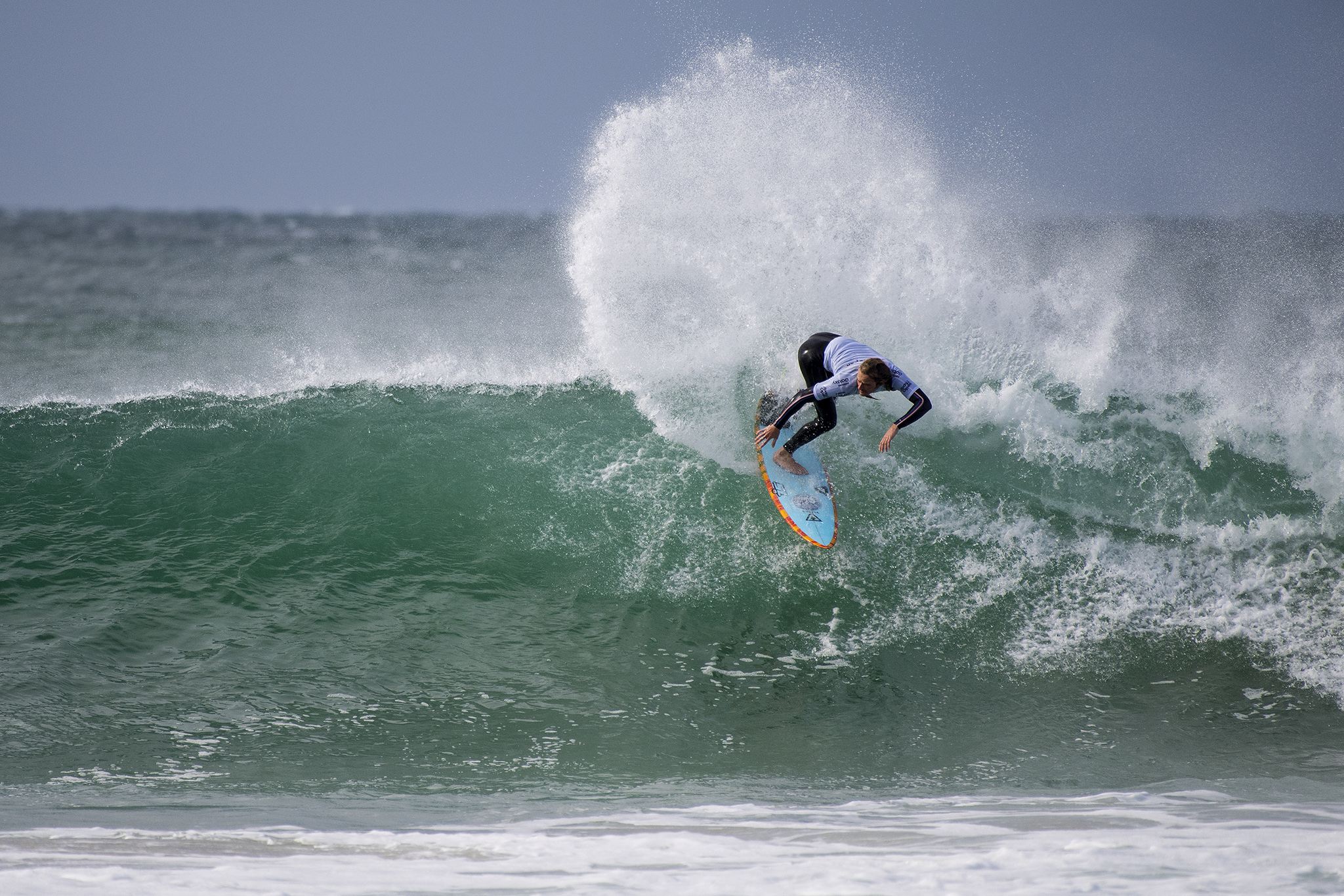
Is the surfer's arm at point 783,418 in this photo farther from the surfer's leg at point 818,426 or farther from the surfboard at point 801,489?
the surfboard at point 801,489

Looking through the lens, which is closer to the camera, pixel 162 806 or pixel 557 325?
pixel 162 806

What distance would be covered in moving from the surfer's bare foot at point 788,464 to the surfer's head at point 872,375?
1.11 meters

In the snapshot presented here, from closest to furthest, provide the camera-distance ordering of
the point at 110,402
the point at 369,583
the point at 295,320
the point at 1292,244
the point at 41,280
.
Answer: the point at 369,583
the point at 110,402
the point at 295,320
the point at 1292,244
the point at 41,280

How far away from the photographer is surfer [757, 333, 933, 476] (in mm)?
5578

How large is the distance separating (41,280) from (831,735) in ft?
114

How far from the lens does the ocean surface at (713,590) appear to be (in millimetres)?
3303

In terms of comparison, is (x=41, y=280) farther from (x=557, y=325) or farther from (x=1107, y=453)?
(x=1107, y=453)

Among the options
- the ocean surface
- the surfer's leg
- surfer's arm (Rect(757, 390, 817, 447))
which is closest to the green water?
the ocean surface

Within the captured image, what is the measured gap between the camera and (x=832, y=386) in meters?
5.90

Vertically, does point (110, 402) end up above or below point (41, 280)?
below

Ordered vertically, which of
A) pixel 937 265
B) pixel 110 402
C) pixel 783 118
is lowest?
pixel 110 402

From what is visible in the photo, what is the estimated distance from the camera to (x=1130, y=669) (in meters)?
5.29

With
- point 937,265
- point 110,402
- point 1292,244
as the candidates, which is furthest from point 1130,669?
point 1292,244

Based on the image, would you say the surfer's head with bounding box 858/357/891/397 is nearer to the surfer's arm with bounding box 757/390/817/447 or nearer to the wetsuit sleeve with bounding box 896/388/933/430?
the wetsuit sleeve with bounding box 896/388/933/430
